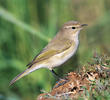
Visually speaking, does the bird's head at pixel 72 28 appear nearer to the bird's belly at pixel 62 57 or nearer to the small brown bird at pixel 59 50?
the small brown bird at pixel 59 50

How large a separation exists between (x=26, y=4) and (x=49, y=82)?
1962mm

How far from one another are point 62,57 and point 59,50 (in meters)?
0.28

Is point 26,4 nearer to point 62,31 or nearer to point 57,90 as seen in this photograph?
point 62,31

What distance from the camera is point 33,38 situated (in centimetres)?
756

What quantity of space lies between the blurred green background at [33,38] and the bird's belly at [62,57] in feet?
3.26

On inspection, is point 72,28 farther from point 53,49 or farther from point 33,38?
point 33,38

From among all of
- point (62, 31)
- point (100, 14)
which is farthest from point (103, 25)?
point (62, 31)

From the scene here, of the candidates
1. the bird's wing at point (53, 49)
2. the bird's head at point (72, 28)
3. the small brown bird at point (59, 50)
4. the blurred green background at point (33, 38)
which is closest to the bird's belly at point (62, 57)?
the small brown bird at point (59, 50)

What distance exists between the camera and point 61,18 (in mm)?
7828

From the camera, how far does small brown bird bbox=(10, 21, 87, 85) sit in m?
5.88

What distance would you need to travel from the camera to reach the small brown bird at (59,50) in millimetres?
5883

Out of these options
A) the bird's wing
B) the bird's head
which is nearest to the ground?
the bird's wing

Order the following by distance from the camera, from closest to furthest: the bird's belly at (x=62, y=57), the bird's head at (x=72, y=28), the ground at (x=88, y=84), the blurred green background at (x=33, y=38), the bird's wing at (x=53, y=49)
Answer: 1. the ground at (x=88, y=84)
2. the bird's belly at (x=62, y=57)
3. the bird's wing at (x=53, y=49)
4. the bird's head at (x=72, y=28)
5. the blurred green background at (x=33, y=38)

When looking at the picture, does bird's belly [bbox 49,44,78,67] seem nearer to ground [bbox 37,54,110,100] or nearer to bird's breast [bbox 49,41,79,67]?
bird's breast [bbox 49,41,79,67]
